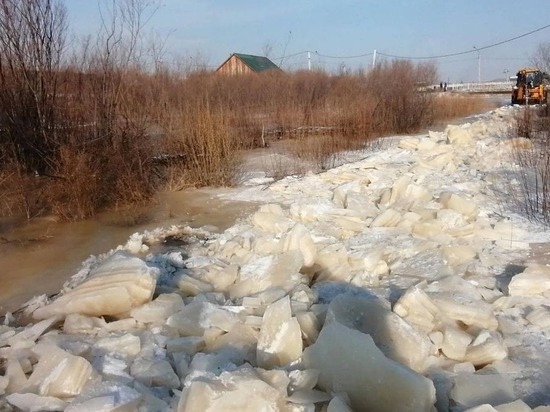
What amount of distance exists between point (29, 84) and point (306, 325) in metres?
6.35

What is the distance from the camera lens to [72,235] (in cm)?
627

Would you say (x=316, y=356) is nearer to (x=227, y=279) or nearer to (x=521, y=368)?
(x=521, y=368)

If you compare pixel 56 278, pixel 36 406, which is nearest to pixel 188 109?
pixel 56 278

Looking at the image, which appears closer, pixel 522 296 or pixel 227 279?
pixel 522 296

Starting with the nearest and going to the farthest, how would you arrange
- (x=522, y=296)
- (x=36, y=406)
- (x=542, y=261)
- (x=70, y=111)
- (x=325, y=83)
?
(x=36, y=406) < (x=522, y=296) < (x=542, y=261) < (x=70, y=111) < (x=325, y=83)

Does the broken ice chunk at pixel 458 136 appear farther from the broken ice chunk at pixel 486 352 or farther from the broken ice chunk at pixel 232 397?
the broken ice chunk at pixel 232 397

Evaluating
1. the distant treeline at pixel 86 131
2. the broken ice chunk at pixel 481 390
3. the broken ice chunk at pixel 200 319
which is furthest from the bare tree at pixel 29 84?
the broken ice chunk at pixel 481 390

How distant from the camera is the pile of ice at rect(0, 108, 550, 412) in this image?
2.45m

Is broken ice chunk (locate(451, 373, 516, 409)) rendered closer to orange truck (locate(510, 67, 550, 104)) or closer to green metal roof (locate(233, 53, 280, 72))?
orange truck (locate(510, 67, 550, 104))

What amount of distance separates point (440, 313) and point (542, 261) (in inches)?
70.2

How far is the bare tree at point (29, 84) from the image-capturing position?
7277mm

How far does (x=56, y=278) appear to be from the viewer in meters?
4.71

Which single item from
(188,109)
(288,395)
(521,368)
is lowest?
(521,368)

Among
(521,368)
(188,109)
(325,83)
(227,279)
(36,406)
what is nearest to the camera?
(36,406)
